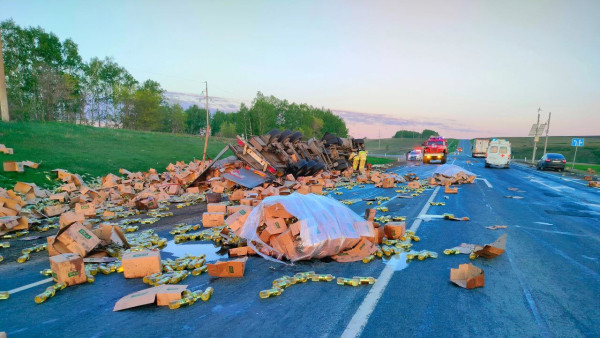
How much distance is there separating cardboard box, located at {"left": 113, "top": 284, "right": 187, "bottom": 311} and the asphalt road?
80mm

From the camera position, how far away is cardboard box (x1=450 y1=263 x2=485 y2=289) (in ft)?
12.8

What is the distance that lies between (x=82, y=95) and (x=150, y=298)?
67.1m

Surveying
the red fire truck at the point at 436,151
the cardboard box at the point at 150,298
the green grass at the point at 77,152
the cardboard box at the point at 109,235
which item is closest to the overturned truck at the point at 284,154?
the green grass at the point at 77,152

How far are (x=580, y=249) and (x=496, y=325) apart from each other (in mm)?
4021

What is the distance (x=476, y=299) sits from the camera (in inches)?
143

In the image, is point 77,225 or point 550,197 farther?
point 550,197

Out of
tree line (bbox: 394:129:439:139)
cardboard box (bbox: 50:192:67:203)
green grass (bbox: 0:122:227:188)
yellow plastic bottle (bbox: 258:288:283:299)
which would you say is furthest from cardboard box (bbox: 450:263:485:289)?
tree line (bbox: 394:129:439:139)

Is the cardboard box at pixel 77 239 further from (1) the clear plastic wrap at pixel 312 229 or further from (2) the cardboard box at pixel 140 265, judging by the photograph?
(1) the clear plastic wrap at pixel 312 229

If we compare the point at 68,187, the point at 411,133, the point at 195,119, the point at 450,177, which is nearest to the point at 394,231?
the point at 450,177

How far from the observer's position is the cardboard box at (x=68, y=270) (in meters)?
4.20

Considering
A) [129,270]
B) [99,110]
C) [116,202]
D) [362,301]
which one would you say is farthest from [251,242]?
[99,110]

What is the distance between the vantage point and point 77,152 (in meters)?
17.5

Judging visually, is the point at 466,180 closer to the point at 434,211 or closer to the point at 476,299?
the point at 434,211

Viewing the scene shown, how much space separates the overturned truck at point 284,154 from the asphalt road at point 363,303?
8671 millimetres
